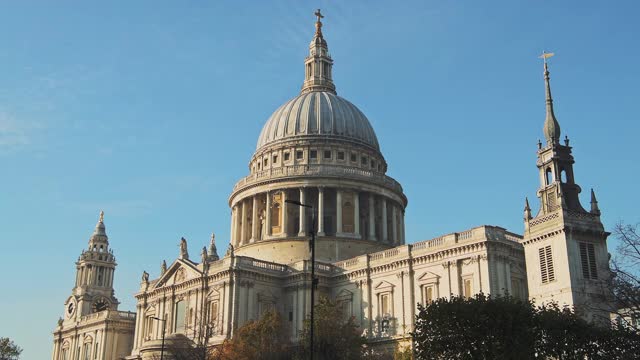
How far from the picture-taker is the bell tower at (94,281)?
387 feet

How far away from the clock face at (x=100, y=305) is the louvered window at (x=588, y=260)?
80436 millimetres

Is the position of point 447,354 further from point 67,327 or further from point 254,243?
point 67,327

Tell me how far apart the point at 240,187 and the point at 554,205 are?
47.8 metres

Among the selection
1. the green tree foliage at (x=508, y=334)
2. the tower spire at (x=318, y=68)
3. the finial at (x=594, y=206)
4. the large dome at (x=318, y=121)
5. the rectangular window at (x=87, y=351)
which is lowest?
the green tree foliage at (x=508, y=334)

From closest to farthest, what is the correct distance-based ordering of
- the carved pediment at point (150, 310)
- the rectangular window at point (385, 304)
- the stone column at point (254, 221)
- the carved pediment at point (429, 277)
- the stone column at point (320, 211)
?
the carved pediment at point (429, 277) → the rectangular window at point (385, 304) → the carved pediment at point (150, 310) → the stone column at point (320, 211) → the stone column at point (254, 221)

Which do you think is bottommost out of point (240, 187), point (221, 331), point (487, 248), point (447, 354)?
point (447, 354)

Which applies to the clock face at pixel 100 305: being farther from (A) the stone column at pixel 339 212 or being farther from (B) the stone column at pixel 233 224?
(A) the stone column at pixel 339 212

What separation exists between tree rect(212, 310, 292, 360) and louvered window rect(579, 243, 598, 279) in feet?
80.4

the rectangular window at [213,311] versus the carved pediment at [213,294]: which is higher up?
the carved pediment at [213,294]

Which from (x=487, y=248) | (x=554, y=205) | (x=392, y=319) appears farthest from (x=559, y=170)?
(x=392, y=319)

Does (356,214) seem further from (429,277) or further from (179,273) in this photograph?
(429,277)

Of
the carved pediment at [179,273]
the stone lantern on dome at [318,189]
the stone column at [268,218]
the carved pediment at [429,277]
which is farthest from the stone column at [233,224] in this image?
the carved pediment at [429,277]

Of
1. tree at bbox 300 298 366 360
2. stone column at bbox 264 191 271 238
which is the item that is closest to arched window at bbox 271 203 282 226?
stone column at bbox 264 191 271 238

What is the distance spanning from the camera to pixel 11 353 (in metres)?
87.9
